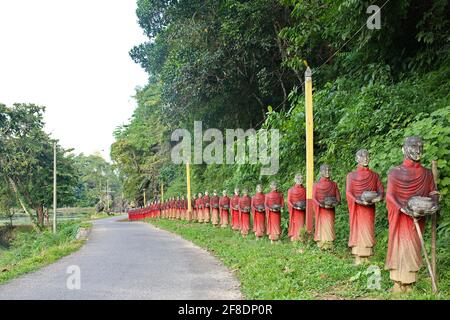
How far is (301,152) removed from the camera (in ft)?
49.4

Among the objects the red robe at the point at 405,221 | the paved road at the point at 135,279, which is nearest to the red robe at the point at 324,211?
the paved road at the point at 135,279

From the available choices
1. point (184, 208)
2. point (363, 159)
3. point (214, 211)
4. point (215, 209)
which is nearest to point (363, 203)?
point (363, 159)

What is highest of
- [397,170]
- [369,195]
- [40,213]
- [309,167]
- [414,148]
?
[414,148]

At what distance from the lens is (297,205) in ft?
37.1

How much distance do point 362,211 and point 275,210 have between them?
4879 millimetres

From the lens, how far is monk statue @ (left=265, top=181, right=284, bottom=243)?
12.9 m

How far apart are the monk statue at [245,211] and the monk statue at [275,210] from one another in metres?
2.41

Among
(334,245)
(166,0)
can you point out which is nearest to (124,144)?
(166,0)

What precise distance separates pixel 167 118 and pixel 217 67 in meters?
4.60

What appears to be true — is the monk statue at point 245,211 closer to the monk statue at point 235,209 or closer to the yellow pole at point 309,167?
the monk statue at point 235,209

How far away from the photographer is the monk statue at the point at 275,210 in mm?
12852

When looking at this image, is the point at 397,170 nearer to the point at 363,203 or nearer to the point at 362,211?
the point at 363,203

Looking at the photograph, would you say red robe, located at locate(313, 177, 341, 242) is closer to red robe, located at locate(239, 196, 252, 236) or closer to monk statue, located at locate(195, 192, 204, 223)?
red robe, located at locate(239, 196, 252, 236)

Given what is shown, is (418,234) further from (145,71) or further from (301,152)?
(145,71)
